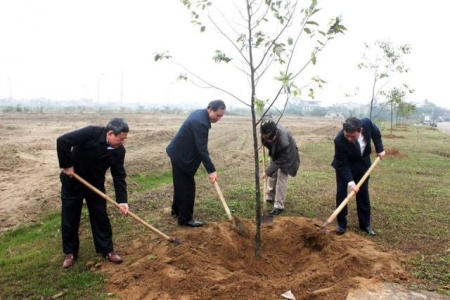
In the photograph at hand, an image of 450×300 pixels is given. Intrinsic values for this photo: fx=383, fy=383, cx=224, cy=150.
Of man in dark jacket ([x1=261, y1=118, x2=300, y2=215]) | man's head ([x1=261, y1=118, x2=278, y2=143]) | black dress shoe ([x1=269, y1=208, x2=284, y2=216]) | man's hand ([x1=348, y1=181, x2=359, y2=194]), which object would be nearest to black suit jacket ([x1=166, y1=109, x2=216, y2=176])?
man's head ([x1=261, y1=118, x2=278, y2=143])

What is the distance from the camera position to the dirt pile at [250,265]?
12.6 feet

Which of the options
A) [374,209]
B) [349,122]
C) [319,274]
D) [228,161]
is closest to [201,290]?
[319,274]

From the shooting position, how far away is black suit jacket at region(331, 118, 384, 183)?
5371mm

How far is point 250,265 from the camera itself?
15.4 feet

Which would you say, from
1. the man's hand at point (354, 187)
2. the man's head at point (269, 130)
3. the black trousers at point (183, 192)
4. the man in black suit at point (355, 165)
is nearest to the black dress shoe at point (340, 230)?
the man in black suit at point (355, 165)

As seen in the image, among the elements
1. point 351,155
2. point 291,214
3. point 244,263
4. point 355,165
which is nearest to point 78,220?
point 244,263

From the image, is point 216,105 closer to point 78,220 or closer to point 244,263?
point 244,263

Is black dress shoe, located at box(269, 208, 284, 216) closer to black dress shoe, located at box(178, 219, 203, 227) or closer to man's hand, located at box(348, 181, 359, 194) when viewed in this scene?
black dress shoe, located at box(178, 219, 203, 227)

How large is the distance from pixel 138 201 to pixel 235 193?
1.85 metres

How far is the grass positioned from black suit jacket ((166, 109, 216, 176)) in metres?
1.00

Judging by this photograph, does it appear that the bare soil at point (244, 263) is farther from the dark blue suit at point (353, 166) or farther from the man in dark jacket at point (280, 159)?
the man in dark jacket at point (280, 159)

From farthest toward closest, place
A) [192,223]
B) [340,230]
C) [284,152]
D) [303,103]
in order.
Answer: [303,103] → [284,152] → [192,223] → [340,230]

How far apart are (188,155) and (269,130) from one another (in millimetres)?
1308

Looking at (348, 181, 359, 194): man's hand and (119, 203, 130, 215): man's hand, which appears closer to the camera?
(119, 203, 130, 215): man's hand
